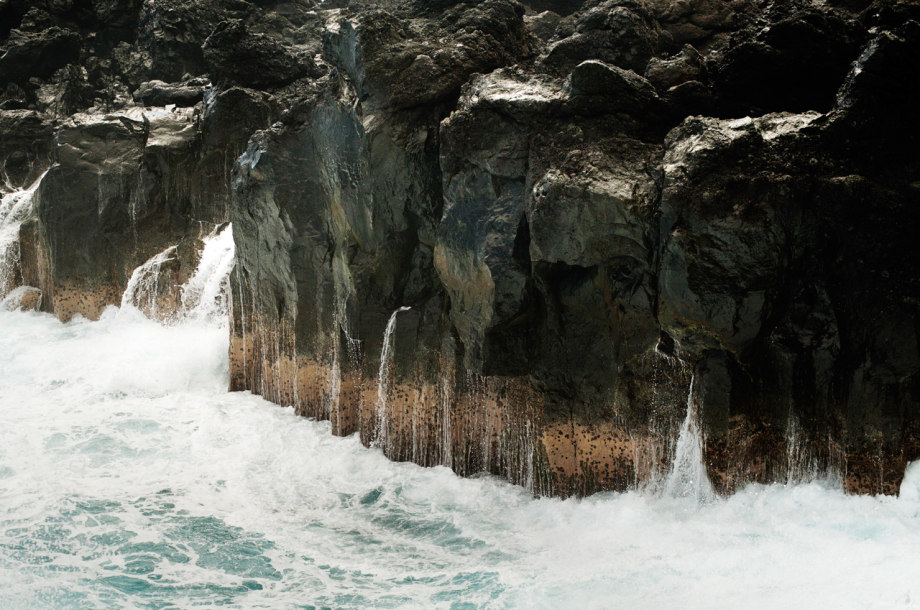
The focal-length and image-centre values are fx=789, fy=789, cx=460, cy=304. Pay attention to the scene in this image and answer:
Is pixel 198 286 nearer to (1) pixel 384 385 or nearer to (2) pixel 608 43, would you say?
(1) pixel 384 385

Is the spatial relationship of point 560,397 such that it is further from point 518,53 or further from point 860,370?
point 518,53

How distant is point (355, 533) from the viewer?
22.3 ft

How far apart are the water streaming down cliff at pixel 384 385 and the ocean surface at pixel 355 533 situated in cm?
21

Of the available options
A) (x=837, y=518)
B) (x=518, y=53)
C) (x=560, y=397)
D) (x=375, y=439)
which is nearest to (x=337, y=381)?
(x=375, y=439)

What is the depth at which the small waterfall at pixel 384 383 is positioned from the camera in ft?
26.3

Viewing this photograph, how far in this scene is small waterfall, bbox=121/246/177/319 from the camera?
470 inches

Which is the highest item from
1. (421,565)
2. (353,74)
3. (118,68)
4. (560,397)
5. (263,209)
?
(118,68)

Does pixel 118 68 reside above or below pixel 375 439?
above

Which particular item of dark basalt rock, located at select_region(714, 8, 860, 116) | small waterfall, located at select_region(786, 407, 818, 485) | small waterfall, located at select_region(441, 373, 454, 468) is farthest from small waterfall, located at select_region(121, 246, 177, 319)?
small waterfall, located at select_region(786, 407, 818, 485)

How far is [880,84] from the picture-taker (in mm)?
5250

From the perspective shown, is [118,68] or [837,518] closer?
[837,518]

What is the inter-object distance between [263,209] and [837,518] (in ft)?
22.4

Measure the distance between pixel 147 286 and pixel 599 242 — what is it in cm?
832

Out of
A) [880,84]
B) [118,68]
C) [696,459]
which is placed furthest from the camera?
[118,68]
